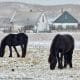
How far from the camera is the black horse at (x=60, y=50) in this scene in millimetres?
18766

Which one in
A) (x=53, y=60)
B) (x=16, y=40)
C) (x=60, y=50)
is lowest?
(x=53, y=60)

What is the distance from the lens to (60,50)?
1916cm

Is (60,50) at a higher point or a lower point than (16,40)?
higher

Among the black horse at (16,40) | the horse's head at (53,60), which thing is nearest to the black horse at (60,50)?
the horse's head at (53,60)

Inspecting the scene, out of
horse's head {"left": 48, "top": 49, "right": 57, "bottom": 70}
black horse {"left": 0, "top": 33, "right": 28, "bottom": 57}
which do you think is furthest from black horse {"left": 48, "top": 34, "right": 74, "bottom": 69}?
black horse {"left": 0, "top": 33, "right": 28, "bottom": 57}

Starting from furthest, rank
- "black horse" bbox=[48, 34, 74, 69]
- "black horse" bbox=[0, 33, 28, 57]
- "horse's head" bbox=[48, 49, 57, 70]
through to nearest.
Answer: "black horse" bbox=[0, 33, 28, 57]
"black horse" bbox=[48, 34, 74, 69]
"horse's head" bbox=[48, 49, 57, 70]

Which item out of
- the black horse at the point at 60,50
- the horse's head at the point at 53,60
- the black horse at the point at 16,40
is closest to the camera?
the horse's head at the point at 53,60

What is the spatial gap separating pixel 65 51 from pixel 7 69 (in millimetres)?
2441

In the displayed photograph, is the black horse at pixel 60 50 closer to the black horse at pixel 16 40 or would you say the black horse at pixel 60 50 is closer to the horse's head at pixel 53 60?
the horse's head at pixel 53 60

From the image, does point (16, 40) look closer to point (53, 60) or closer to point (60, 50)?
point (60, 50)

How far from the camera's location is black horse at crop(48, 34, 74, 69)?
61.6 feet

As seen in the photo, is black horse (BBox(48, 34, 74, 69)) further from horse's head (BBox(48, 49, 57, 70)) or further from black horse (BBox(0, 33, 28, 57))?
black horse (BBox(0, 33, 28, 57))

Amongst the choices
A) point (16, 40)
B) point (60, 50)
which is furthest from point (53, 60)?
point (16, 40)

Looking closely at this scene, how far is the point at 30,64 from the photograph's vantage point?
811 inches
